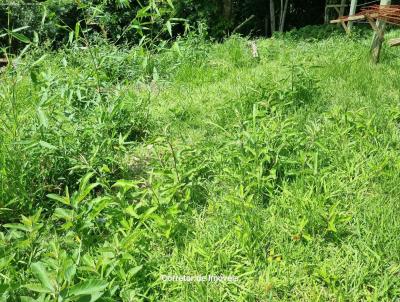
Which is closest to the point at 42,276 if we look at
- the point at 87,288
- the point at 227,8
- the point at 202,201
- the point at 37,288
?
the point at 37,288

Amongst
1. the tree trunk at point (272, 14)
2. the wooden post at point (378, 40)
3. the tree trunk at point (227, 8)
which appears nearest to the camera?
the wooden post at point (378, 40)

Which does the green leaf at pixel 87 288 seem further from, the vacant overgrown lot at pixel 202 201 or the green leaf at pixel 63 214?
the green leaf at pixel 63 214

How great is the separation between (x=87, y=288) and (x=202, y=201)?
1179mm

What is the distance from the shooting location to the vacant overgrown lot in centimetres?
186

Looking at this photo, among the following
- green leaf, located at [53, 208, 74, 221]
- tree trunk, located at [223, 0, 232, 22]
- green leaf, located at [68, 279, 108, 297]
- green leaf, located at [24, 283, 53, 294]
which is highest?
green leaf, located at [24, 283, 53, 294]

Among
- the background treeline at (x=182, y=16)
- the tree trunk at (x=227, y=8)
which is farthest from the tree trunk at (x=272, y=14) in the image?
the tree trunk at (x=227, y=8)

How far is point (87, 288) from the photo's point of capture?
1.47 metres

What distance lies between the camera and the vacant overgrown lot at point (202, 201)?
1.86 m

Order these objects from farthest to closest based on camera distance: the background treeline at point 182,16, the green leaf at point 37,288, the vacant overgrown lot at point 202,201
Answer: the background treeline at point 182,16
the vacant overgrown lot at point 202,201
the green leaf at point 37,288

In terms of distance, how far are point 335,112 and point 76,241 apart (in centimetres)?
235

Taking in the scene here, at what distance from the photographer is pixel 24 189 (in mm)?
2363

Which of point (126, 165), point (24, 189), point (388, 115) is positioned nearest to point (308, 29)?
point (388, 115)

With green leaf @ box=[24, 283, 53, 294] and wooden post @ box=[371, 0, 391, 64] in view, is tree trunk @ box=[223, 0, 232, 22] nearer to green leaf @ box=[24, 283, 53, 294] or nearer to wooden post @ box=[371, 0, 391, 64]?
wooden post @ box=[371, 0, 391, 64]

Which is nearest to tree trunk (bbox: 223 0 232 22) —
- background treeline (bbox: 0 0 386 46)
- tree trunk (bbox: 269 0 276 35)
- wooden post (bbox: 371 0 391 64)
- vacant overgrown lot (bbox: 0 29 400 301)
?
background treeline (bbox: 0 0 386 46)
